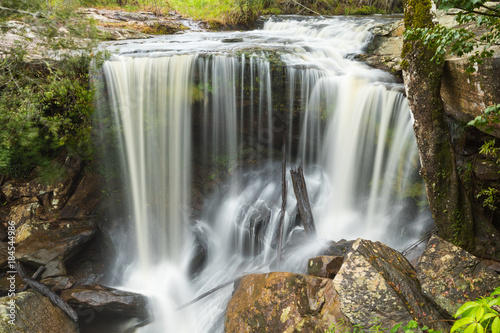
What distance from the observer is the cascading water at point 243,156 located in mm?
6484

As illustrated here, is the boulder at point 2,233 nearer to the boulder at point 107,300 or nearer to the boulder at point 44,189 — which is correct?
the boulder at point 44,189

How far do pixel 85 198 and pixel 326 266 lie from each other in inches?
221

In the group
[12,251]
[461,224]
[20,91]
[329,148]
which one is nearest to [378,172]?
[329,148]

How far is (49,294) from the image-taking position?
552 centimetres

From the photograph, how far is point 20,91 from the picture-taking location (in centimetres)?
546

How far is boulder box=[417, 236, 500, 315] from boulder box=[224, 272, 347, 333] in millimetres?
1157

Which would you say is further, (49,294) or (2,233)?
(2,233)

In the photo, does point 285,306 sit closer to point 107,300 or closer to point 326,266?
point 326,266

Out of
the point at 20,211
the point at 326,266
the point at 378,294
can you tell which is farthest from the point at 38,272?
the point at 378,294

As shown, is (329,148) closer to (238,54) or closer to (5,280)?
(238,54)

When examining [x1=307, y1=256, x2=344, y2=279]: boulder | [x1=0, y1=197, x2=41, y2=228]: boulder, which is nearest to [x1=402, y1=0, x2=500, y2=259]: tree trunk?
[x1=307, y1=256, x2=344, y2=279]: boulder

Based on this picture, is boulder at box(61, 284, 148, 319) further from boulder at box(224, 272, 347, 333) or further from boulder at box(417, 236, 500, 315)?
boulder at box(417, 236, 500, 315)

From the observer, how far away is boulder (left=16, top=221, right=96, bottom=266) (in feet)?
19.5

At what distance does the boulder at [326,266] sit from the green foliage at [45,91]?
512cm
